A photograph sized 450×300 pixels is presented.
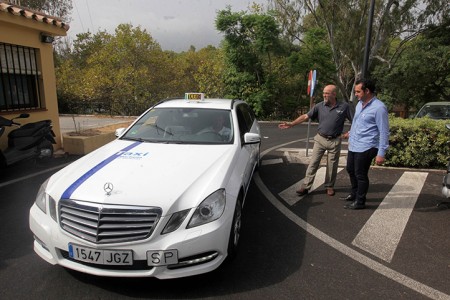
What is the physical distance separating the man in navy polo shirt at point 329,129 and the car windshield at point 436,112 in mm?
6142

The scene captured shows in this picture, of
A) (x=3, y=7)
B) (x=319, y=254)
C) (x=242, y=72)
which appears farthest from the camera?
(x=242, y=72)

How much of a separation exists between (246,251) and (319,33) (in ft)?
58.5

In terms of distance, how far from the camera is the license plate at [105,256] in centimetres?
259

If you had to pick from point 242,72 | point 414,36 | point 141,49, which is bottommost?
point 242,72

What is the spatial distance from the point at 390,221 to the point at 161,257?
334 cm

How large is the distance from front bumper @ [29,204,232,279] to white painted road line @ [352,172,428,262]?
192 cm

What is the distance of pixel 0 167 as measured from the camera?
5.99 metres

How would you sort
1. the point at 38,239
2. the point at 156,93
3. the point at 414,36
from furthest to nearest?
the point at 414,36 → the point at 156,93 → the point at 38,239

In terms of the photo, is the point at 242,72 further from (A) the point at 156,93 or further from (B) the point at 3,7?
(B) the point at 3,7

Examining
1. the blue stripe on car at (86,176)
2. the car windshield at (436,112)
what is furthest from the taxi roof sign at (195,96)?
the car windshield at (436,112)

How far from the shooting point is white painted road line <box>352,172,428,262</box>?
3.76m

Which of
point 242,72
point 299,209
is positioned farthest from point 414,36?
point 299,209

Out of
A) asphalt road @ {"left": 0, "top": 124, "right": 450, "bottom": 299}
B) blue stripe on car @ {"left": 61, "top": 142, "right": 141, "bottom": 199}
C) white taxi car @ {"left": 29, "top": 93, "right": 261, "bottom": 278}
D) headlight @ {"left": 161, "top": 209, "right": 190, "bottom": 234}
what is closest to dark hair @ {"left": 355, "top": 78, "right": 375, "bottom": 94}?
asphalt road @ {"left": 0, "top": 124, "right": 450, "bottom": 299}

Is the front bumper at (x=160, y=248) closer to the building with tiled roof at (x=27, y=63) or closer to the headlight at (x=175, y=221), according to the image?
the headlight at (x=175, y=221)
